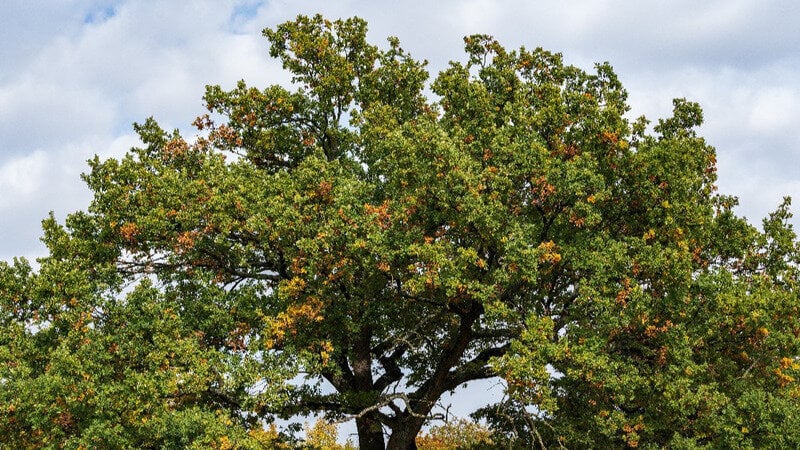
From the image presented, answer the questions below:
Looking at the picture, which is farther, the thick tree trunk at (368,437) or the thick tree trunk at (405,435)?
the thick tree trunk at (368,437)

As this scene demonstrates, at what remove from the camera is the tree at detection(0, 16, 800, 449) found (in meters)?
22.8

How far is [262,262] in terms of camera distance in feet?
92.1

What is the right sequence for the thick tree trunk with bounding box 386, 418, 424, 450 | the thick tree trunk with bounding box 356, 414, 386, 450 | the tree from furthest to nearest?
1. the thick tree trunk with bounding box 356, 414, 386, 450
2. the thick tree trunk with bounding box 386, 418, 424, 450
3. the tree

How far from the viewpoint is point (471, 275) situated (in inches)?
912

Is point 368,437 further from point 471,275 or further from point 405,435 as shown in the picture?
point 471,275

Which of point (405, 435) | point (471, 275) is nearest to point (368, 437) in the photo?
point (405, 435)

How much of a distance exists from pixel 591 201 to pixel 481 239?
11.9 feet

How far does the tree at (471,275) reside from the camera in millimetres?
22750

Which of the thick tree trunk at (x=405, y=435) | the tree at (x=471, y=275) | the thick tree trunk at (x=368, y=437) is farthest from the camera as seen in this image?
the thick tree trunk at (x=368, y=437)

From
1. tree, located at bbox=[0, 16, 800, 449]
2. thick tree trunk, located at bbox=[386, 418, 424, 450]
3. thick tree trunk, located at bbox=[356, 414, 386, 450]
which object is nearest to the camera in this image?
tree, located at bbox=[0, 16, 800, 449]

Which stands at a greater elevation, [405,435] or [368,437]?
[368,437]

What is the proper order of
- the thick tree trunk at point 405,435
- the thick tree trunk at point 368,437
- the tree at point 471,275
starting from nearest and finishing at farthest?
the tree at point 471,275 < the thick tree trunk at point 405,435 < the thick tree trunk at point 368,437

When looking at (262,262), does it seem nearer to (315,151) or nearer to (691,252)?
(315,151)

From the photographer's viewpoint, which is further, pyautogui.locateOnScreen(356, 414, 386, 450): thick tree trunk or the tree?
pyautogui.locateOnScreen(356, 414, 386, 450): thick tree trunk
